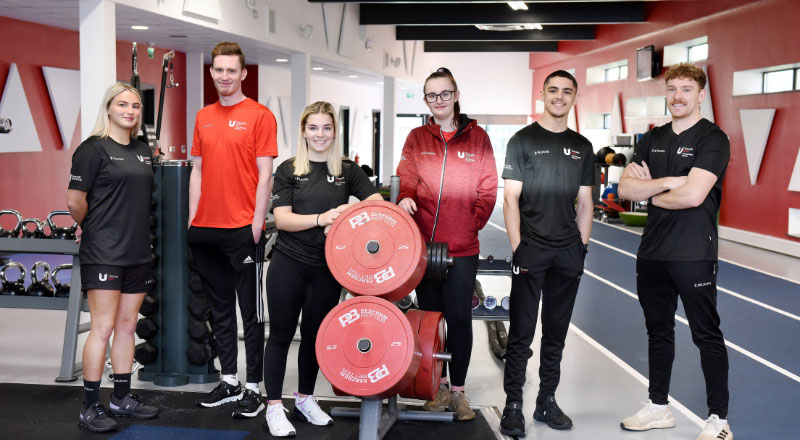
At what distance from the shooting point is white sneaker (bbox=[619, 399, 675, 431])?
3.37 m

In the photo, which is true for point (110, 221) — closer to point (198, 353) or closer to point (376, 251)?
point (198, 353)

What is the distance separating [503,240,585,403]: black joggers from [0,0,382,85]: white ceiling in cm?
522

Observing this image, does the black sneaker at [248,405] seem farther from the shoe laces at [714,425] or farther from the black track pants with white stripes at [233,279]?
the shoe laces at [714,425]

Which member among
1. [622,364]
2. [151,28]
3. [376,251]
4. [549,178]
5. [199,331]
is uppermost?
[151,28]

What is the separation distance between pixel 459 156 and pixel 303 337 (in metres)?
1.03

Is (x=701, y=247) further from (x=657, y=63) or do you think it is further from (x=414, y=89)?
(x=414, y=89)

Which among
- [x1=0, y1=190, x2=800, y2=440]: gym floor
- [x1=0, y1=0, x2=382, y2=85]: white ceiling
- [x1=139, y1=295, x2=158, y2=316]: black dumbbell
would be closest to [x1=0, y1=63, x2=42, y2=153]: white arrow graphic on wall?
[x1=0, y1=0, x2=382, y2=85]: white ceiling

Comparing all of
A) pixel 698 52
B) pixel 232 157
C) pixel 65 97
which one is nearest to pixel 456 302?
pixel 232 157

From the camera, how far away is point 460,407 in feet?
11.4

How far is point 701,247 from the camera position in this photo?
10.2 ft

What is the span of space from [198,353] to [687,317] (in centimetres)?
241

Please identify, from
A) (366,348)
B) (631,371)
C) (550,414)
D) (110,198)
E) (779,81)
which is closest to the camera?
(366,348)

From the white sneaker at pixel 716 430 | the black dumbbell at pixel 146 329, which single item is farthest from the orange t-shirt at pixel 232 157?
the white sneaker at pixel 716 430

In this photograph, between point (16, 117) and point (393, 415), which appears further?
point (16, 117)
